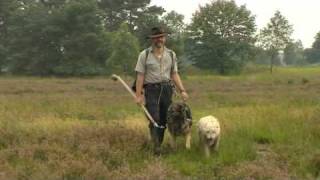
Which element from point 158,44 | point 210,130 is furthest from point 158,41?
point 210,130

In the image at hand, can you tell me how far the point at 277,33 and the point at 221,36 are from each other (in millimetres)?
7298

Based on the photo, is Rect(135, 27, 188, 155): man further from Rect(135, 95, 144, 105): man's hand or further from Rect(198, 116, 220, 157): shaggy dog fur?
Rect(198, 116, 220, 157): shaggy dog fur

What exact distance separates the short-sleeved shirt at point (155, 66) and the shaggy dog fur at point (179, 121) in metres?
0.56

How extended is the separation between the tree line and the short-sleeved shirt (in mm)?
46734

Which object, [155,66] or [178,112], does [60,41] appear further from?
[178,112]

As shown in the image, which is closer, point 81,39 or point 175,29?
point 81,39

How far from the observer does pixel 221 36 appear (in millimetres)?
73875

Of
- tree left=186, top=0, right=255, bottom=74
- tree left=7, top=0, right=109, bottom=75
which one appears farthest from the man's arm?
tree left=186, top=0, right=255, bottom=74

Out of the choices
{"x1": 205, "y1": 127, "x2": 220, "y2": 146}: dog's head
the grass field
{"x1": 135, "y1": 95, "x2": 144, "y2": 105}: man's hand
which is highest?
{"x1": 135, "y1": 95, "x2": 144, "y2": 105}: man's hand

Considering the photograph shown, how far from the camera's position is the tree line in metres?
63.6

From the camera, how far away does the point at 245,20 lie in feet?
248

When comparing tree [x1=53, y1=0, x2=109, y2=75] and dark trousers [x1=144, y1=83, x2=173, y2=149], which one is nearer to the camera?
dark trousers [x1=144, y1=83, x2=173, y2=149]

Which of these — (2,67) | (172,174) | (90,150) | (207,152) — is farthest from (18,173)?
(2,67)

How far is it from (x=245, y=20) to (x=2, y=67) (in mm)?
31099
